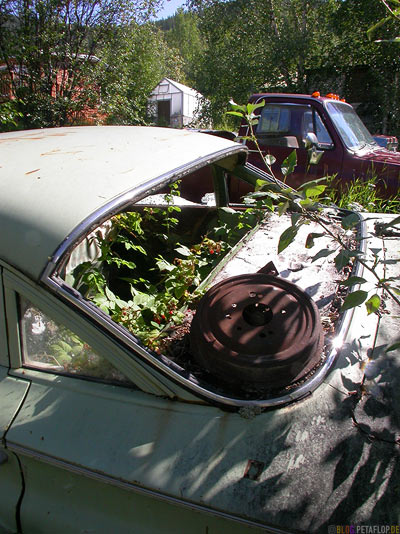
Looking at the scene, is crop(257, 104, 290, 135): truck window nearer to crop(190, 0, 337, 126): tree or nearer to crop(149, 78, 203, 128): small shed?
crop(190, 0, 337, 126): tree

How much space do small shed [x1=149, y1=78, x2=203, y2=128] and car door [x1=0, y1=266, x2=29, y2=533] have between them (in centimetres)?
2734

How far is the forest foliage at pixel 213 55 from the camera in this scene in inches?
451

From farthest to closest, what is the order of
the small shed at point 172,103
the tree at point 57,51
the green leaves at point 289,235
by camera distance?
the small shed at point 172,103 < the tree at point 57,51 < the green leaves at point 289,235

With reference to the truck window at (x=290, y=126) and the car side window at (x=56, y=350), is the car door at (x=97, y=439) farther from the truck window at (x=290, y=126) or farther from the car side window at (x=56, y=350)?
the truck window at (x=290, y=126)

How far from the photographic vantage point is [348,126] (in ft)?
19.9

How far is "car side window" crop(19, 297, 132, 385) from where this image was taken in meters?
1.40

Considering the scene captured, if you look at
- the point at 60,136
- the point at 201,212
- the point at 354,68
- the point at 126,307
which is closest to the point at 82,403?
the point at 126,307

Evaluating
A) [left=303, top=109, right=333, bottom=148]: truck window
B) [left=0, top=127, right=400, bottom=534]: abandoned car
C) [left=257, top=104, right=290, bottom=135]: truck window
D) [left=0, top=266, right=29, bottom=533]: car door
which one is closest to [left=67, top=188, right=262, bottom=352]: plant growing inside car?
[left=0, top=127, right=400, bottom=534]: abandoned car

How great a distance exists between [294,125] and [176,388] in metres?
5.53

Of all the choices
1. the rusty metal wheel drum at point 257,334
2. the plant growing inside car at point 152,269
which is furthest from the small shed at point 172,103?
the rusty metal wheel drum at point 257,334

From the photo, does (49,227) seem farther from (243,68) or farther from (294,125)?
(243,68)

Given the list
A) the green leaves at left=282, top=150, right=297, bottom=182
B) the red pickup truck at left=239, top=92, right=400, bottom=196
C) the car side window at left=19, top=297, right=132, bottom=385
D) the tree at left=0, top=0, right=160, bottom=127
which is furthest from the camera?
the tree at left=0, top=0, right=160, bottom=127

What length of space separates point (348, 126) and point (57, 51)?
29.8 feet

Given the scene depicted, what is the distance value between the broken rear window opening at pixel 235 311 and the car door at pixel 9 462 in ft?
1.24
